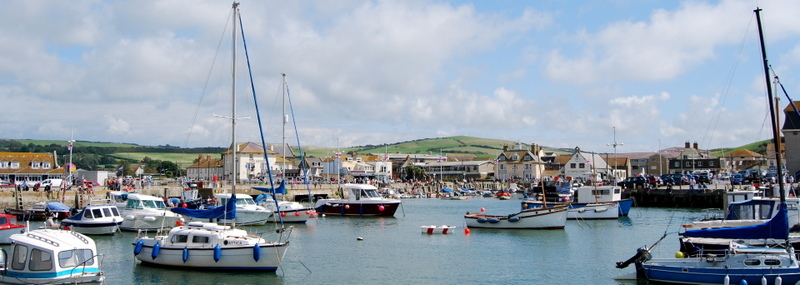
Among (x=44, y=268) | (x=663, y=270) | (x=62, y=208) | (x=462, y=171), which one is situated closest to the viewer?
(x=44, y=268)

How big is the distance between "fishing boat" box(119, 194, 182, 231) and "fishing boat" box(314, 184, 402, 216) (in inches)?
839

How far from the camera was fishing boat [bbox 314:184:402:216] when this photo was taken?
218ft

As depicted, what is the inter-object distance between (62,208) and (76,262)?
3423cm

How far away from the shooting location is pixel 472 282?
30000 millimetres

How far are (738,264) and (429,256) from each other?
56.2ft

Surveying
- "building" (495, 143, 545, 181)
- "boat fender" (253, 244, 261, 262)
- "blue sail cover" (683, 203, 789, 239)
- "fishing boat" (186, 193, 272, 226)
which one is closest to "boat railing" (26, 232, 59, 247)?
"boat fender" (253, 244, 261, 262)

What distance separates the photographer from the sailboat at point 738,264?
25.2 m

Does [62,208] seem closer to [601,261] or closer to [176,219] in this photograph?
[176,219]

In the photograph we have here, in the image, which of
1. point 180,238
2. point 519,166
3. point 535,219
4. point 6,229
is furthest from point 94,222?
point 519,166

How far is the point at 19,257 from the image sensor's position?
24.7 m

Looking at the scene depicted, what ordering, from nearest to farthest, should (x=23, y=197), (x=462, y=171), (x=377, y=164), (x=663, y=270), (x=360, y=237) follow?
1. (x=663, y=270)
2. (x=360, y=237)
3. (x=23, y=197)
4. (x=377, y=164)
5. (x=462, y=171)

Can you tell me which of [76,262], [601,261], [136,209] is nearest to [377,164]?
[136,209]

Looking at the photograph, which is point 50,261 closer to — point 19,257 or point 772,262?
point 19,257

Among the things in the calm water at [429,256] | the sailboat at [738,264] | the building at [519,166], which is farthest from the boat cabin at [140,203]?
the building at [519,166]
